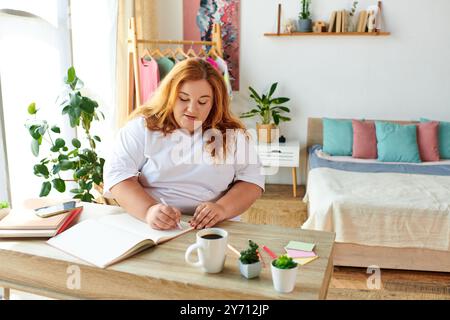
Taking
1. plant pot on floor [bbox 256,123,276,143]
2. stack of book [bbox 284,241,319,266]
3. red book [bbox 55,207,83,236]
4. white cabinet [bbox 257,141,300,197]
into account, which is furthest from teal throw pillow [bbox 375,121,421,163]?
red book [bbox 55,207,83,236]

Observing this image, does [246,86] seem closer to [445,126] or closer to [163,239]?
[445,126]

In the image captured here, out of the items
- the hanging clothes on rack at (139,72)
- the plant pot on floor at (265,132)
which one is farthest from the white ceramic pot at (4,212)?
the plant pot on floor at (265,132)

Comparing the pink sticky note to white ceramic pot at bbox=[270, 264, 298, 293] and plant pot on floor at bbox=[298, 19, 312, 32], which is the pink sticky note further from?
plant pot on floor at bbox=[298, 19, 312, 32]

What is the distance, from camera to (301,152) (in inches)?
170

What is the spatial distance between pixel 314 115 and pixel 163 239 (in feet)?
10.9

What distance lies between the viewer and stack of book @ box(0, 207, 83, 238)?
117 centimetres

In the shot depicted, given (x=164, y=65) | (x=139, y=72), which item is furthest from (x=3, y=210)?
(x=164, y=65)

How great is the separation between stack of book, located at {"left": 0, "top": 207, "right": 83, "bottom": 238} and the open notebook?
1.4 inches

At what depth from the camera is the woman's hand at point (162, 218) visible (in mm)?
1255

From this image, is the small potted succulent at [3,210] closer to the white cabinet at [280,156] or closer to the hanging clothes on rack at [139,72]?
the hanging clothes on rack at [139,72]

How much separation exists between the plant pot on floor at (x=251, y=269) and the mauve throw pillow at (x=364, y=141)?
302 cm

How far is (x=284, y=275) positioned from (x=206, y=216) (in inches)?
18.3

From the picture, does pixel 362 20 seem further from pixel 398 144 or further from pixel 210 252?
pixel 210 252

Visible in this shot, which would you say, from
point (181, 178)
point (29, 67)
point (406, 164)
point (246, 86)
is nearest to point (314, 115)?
point (246, 86)
